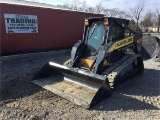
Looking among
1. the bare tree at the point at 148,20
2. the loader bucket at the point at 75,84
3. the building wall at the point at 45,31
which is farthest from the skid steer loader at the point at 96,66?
the bare tree at the point at 148,20

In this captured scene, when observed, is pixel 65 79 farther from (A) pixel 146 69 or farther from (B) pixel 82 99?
(A) pixel 146 69

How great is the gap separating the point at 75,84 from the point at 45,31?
6952mm

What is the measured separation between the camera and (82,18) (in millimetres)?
14227

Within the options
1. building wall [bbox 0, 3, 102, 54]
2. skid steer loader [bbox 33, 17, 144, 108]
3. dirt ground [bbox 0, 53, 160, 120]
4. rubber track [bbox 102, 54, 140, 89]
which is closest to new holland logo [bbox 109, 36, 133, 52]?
skid steer loader [bbox 33, 17, 144, 108]

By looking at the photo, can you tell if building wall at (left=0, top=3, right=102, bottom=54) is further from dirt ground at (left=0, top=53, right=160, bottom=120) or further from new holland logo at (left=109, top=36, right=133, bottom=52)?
new holland logo at (left=109, top=36, right=133, bottom=52)

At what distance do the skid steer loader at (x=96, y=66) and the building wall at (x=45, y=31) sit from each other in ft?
15.9

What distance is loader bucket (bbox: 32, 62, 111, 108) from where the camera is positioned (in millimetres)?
4699

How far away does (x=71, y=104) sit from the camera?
15.5 ft

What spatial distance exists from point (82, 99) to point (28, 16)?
7.46 meters

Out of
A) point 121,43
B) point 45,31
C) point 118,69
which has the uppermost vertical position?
point 121,43

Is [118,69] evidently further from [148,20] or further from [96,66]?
[148,20]

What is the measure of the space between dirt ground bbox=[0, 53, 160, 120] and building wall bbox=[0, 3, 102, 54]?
417 centimetres

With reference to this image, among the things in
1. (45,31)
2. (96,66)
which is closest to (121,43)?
(96,66)

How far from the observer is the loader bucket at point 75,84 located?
470 cm
